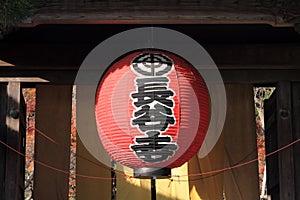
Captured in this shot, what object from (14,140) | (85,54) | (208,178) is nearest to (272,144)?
(208,178)

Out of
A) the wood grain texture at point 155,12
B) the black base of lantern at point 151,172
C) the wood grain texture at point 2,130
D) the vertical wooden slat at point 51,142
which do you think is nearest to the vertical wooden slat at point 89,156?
the vertical wooden slat at point 51,142

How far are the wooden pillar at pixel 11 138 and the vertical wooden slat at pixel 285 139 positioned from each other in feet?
8.90

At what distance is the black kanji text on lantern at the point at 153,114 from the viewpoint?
469 centimetres

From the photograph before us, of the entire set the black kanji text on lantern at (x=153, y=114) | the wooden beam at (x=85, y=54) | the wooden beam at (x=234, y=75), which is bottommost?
the black kanji text on lantern at (x=153, y=114)

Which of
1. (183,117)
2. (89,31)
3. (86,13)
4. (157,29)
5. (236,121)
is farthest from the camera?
(236,121)

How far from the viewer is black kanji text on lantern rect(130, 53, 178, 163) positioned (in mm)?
4688

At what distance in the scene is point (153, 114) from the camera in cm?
468

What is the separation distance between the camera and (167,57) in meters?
4.99

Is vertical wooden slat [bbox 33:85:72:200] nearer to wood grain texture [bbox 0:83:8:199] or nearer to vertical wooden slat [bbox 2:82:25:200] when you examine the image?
vertical wooden slat [bbox 2:82:25:200]

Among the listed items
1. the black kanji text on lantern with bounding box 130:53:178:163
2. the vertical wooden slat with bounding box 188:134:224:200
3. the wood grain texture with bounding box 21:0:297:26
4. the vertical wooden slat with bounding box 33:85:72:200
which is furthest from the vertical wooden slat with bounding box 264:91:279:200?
the vertical wooden slat with bounding box 33:85:72:200

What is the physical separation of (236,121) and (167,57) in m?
2.02

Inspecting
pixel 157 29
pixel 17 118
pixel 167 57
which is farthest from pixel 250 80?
pixel 17 118

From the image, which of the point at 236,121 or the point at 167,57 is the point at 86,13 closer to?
the point at 167,57

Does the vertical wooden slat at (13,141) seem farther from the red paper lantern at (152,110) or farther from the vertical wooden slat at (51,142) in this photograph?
the red paper lantern at (152,110)
